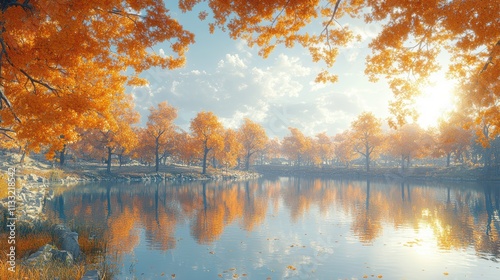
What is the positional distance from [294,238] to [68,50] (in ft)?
47.1

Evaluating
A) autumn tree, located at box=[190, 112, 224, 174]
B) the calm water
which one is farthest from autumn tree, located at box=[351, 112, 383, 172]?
the calm water

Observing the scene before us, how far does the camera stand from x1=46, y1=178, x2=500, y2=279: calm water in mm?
12836

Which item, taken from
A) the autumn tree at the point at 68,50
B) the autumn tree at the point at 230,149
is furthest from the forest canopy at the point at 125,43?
the autumn tree at the point at 230,149

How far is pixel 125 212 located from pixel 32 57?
17376 millimetres

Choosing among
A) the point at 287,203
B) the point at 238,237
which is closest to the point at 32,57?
the point at 238,237

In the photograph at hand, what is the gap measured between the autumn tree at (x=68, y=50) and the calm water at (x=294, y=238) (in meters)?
6.41

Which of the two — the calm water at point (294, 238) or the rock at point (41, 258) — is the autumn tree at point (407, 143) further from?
the rock at point (41, 258)

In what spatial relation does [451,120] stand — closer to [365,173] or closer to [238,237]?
[238,237]

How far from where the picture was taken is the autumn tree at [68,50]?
9.47 metres

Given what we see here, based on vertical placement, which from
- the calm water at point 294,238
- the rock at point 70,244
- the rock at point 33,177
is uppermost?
the rock at point 33,177

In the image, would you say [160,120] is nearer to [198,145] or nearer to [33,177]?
[198,145]

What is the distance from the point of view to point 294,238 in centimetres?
1788

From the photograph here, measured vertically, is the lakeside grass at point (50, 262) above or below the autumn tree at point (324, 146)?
below

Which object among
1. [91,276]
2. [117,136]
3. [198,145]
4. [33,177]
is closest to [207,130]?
[198,145]
